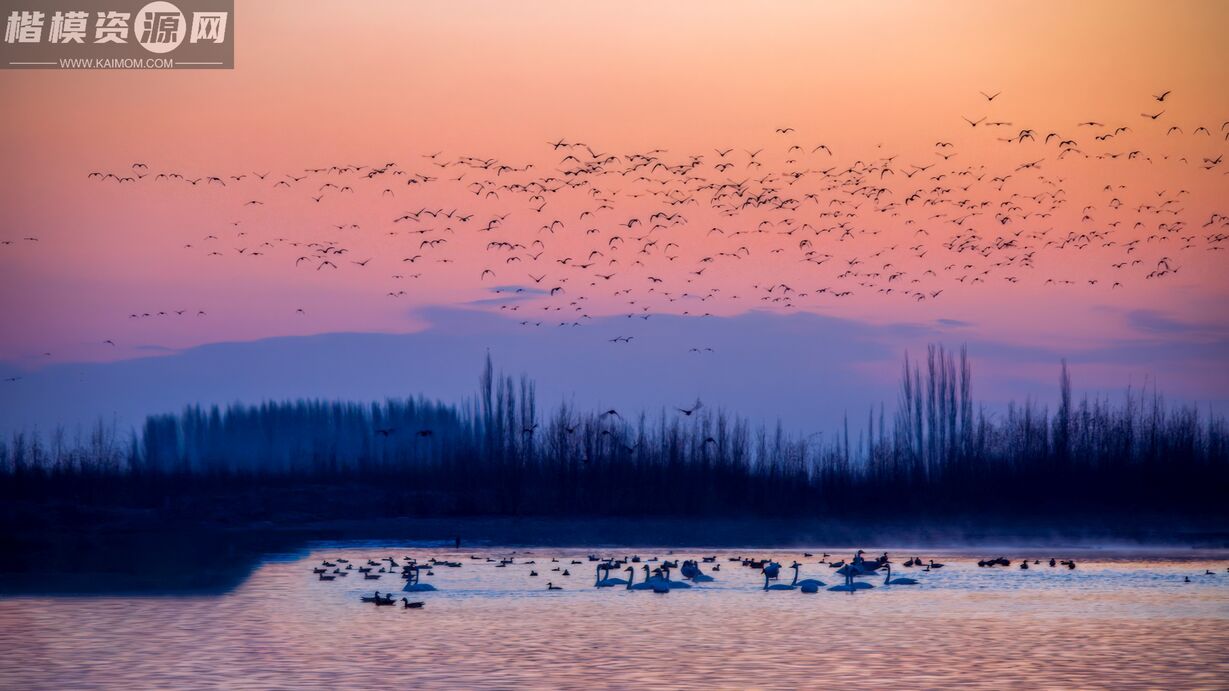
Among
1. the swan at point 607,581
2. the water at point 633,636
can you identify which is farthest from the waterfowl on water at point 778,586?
the swan at point 607,581

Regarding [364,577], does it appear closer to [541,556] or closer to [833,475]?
[541,556]

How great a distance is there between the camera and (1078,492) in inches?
2105

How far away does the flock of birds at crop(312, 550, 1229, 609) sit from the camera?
2942 centimetres

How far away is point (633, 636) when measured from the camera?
21984 mm

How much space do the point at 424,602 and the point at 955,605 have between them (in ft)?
31.7

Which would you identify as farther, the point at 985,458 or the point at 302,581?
the point at 985,458

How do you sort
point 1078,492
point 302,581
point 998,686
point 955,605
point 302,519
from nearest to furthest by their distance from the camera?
point 998,686, point 955,605, point 302,581, point 1078,492, point 302,519

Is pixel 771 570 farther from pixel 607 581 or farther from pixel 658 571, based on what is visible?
pixel 607 581

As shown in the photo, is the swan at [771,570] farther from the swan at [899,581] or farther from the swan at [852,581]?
the swan at [899,581]

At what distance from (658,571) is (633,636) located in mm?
8781

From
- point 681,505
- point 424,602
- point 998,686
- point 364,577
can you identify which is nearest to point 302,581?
point 364,577

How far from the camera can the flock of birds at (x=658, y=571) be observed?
29.4 meters

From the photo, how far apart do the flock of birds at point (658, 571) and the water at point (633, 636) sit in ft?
1.49

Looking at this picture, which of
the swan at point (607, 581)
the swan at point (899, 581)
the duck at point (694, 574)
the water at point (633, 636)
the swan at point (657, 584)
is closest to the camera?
the water at point (633, 636)
